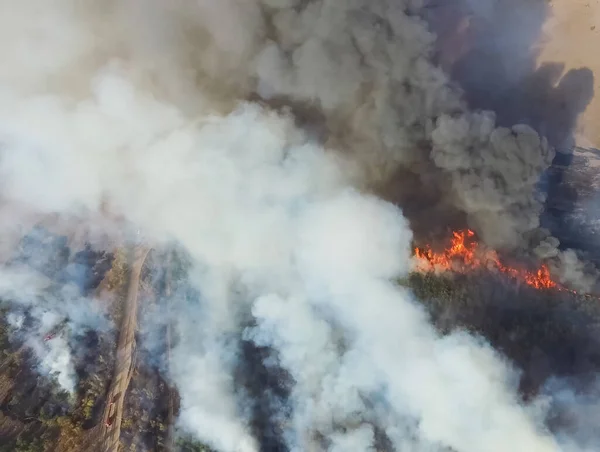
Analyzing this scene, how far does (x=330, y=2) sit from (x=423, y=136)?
21.7 ft

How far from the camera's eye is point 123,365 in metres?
22.8

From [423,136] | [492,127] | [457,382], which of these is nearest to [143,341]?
[457,382]

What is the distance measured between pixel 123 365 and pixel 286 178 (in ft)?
34.6

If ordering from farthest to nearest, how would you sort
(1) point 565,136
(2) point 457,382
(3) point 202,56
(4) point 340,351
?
(1) point 565,136, (3) point 202,56, (4) point 340,351, (2) point 457,382

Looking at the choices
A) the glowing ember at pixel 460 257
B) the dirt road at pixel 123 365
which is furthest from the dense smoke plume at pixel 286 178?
the dirt road at pixel 123 365

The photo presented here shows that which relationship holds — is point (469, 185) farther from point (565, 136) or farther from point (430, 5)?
point (430, 5)

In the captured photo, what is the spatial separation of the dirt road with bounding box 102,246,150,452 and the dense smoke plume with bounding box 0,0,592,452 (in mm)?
1704

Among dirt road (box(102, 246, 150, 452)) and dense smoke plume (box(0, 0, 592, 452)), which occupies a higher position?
dense smoke plume (box(0, 0, 592, 452))

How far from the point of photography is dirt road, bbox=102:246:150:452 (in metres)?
21.6

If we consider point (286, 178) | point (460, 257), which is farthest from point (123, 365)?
point (460, 257)

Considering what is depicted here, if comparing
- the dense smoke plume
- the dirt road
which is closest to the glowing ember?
the dense smoke plume

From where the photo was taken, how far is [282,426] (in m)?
22.0

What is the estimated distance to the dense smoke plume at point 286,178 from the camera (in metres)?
22.0

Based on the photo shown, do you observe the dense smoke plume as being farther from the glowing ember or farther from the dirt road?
the dirt road
